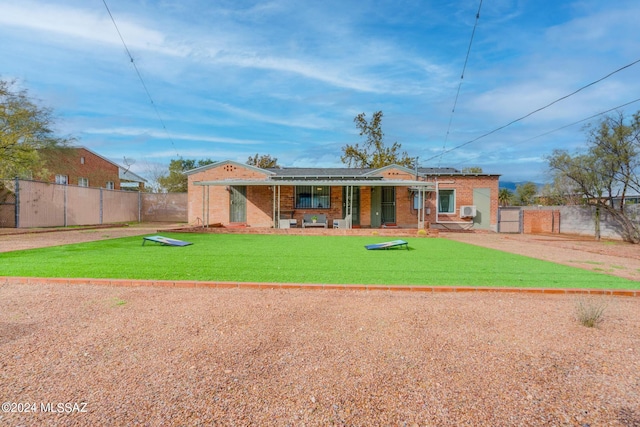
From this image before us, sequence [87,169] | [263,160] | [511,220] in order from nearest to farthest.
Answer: [511,220] → [87,169] → [263,160]

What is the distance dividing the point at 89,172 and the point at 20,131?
13.3m

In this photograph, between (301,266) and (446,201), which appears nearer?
(301,266)

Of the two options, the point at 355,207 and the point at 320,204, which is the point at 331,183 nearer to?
the point at 320,204

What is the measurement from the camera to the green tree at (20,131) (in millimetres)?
14641

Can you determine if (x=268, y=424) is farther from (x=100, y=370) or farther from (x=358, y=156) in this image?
(x=358, y=156)

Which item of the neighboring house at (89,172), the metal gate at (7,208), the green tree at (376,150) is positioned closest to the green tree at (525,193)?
the green tree at (376,150)

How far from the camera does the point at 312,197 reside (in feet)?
61.4

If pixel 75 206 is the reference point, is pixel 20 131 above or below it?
above

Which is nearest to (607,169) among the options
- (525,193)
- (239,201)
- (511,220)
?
(511,220)

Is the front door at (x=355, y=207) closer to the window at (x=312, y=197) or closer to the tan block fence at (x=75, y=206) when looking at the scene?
the window at (x=312, y=197)

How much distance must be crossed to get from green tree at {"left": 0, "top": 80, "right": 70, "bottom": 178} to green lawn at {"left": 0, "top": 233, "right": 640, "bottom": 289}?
340 inches

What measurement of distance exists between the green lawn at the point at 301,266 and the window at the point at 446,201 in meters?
9.81

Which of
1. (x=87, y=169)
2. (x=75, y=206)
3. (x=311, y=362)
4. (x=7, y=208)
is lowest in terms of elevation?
(x=311, y=362)

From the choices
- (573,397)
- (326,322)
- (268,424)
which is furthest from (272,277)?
(573,397)
